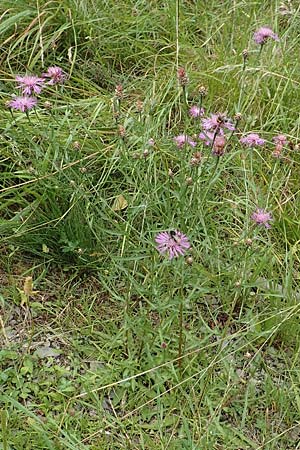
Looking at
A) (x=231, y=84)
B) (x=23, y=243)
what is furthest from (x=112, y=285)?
(x=231, y=84)

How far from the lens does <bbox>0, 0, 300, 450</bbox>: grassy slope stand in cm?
146

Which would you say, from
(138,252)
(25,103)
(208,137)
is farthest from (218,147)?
(25,103)

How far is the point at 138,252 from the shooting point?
1584 mm

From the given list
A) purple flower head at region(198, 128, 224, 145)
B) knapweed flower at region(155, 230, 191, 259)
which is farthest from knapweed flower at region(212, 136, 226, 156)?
knapweed flower at region(155, 230, 191, 259)

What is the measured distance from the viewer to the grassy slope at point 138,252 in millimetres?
1458

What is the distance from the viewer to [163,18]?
2.37 meters

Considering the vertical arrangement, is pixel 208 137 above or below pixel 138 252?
above

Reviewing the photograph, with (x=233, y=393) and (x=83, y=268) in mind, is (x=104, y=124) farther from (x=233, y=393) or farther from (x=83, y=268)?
(x=233, y=393)

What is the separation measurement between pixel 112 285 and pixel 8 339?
0.93ft

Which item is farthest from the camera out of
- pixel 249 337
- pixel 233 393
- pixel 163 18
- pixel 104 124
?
pixel 163 18

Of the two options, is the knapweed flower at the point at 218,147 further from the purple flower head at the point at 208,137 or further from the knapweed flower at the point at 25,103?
the knapweed flower at the point at 25,103

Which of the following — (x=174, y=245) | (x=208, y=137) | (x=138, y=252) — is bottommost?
(x=138, y=252)

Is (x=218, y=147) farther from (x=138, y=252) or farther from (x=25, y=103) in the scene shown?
(x=25, y=103)

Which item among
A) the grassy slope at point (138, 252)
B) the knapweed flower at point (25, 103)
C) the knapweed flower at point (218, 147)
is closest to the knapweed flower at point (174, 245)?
the grassy slope at point (138, 252)
